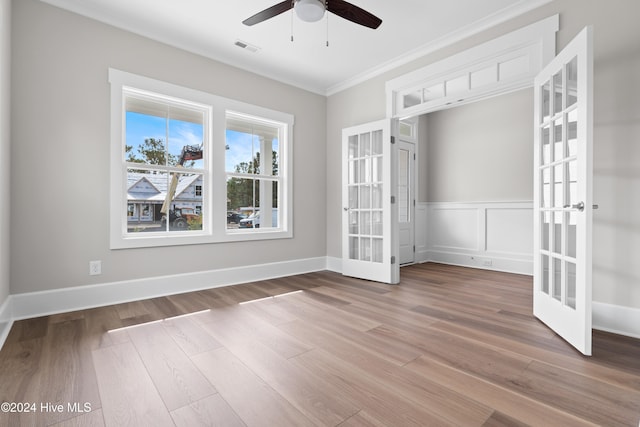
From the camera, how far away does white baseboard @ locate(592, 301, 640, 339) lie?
7.36 feet

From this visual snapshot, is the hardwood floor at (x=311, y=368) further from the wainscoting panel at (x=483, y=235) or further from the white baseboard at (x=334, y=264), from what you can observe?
the wainscoting panel at (x=483, y=235)

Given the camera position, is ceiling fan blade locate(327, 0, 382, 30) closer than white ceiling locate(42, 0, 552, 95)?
Yes

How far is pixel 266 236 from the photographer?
13.7 ft

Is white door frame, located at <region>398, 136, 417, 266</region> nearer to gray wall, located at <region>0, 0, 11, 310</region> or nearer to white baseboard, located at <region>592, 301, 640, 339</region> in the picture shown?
white baseboard, located at <region>592, 301, 640, 339</region>

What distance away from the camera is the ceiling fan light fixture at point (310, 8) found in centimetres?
218

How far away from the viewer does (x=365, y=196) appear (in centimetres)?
422

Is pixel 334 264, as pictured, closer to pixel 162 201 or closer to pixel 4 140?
pixel 162 201

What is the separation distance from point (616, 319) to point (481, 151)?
10.9 ft

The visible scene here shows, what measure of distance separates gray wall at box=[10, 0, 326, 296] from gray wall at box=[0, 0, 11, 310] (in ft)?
0.32

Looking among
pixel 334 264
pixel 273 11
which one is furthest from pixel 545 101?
pixel 334 264

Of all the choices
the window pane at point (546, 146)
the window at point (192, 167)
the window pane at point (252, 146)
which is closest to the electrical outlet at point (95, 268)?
the window at point (192, 167)

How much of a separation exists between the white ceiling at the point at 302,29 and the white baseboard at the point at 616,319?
8.60 feet

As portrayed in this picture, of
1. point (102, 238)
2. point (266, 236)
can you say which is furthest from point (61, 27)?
point (266, 236)

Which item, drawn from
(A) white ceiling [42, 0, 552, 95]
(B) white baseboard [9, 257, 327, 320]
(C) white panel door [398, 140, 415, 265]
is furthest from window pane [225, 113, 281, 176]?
(C) white panel door [398, 140, 415, 265]
